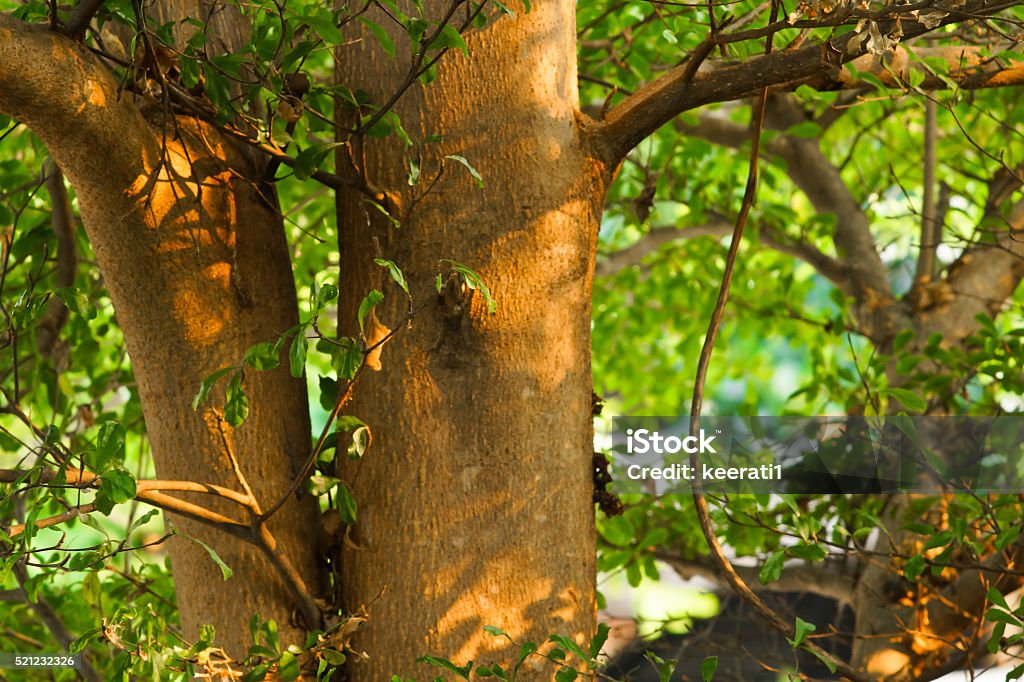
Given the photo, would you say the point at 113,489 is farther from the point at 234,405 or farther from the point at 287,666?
the point at 287,666

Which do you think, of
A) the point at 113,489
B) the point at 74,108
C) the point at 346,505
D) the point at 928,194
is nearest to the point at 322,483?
the point at 346,505

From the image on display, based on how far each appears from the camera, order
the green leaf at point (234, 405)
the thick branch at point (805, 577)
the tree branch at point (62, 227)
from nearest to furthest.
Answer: the green leaf at point (234, 405) < the tree branch at point (62, 227) < the thick branch at point (805, 577)

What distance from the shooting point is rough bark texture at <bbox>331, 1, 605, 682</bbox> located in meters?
1.20

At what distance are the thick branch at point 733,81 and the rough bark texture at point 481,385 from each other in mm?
57

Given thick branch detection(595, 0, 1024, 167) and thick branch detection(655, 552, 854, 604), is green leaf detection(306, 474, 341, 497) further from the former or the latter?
thick branch detection(655, 552, 854, 604)

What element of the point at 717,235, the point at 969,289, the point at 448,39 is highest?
the point at 717,235

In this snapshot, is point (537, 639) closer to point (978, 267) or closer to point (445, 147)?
point (445, 147)

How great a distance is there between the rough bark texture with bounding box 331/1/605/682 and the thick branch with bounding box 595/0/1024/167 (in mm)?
57

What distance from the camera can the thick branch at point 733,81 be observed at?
112 cm

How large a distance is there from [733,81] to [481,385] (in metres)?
0.52

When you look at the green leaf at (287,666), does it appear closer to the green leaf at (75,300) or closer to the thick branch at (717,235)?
the green leaf at (75,300)

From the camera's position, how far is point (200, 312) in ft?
4.00

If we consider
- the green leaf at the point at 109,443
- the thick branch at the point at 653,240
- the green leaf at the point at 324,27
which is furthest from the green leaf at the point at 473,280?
the thick branch at the point at 653,240

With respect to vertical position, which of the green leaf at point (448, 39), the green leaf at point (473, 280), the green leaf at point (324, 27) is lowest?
the green leaf at point (473, 280)
